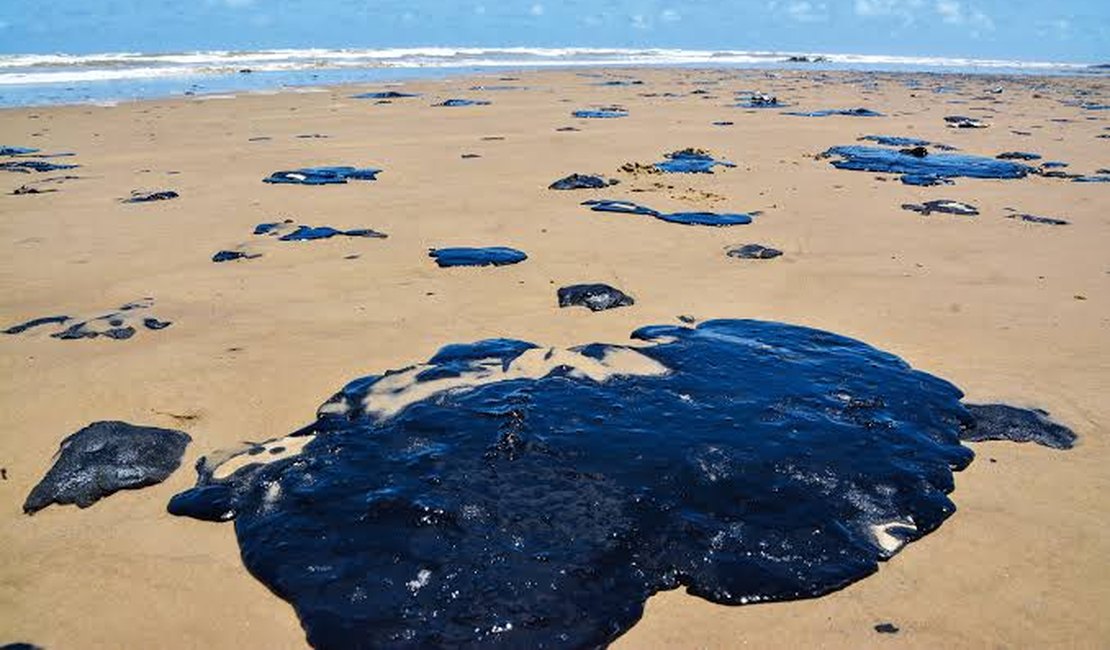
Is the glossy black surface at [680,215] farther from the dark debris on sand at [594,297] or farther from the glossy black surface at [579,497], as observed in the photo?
the glossy black surface at [579,497]

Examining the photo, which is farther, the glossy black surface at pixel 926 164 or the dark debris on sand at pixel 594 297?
the glossy black surface at pixel 926 164

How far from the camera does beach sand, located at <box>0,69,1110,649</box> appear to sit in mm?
2498

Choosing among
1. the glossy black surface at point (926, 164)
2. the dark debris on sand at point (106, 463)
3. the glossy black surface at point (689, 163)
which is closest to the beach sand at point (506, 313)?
the dark debris on sand at point (106, 463)

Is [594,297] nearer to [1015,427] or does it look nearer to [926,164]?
[1015,427]

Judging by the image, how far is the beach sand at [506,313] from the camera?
2.50 meters

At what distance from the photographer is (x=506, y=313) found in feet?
16.6

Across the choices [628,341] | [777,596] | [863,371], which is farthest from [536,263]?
[777,596]

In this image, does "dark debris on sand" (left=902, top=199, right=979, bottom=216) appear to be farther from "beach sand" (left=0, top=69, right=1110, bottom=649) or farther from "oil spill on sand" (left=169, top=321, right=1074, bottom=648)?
"oil spill on sand" (left=169, top=321, right=1074, bottom=648)

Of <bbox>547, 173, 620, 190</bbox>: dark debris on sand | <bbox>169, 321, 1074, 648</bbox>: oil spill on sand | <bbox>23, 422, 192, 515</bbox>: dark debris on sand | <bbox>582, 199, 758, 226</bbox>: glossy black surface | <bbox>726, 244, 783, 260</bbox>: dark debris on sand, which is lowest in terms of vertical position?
<bbox>23, 422, 192, 515</bbox>: dark debris on sand

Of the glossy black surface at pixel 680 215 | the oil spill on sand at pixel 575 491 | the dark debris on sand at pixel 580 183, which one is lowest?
the oil spill on sand at pixel 575 491

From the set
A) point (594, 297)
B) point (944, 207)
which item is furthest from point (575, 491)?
point (944, 207)

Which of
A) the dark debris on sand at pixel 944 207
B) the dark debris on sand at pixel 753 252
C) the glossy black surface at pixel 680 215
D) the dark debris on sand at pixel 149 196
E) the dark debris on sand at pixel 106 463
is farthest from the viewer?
the dark debris on sand at pixel 149 196

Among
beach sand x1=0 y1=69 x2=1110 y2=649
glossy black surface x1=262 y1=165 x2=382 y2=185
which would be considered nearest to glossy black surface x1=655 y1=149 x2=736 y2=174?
beach sand x1=0 y1=69 x2=1110 y2=649

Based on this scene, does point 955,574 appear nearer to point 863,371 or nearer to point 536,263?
point 863,371
